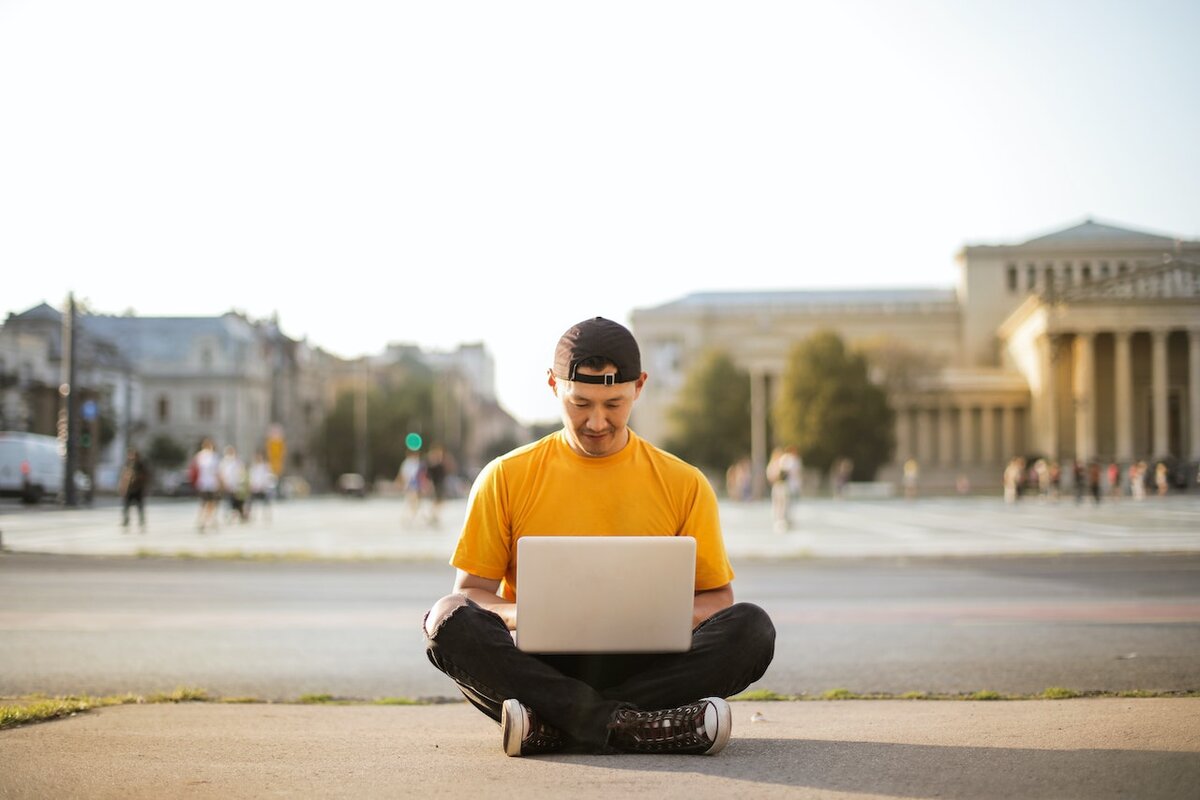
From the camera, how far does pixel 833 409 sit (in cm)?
7788

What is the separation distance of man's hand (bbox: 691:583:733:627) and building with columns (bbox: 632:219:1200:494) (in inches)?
1586

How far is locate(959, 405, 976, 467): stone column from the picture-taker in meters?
100

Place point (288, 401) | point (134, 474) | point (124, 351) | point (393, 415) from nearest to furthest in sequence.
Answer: point (134, 474)
point (124, 351)
point (393, 415)
point (288, 401)

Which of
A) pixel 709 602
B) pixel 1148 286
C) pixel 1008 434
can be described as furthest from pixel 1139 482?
pixel 709 602

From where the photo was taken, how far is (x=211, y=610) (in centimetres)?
1163

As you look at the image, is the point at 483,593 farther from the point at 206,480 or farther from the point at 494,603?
the point at 206,480

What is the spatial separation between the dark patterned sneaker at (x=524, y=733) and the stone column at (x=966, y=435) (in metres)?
101

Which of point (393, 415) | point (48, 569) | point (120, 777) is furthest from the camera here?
point (393, 415)

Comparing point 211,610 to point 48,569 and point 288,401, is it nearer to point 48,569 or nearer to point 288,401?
point 48,569

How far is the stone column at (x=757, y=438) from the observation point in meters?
76.8

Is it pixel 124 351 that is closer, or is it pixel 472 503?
pixel 472 503

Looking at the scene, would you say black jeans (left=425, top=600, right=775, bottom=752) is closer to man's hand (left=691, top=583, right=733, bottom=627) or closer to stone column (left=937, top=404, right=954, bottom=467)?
man's hand (left=691, top=583, right=733, bottom=627)

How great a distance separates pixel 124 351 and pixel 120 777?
68442 millimetres

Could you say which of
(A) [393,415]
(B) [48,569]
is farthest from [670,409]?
(B) [48,569]
